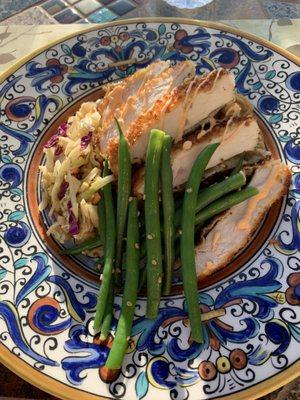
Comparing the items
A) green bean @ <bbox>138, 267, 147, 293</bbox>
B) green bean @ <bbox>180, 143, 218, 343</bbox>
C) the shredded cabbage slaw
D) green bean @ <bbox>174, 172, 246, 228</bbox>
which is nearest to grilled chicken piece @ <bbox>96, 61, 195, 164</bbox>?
the shredded cabbage slaw

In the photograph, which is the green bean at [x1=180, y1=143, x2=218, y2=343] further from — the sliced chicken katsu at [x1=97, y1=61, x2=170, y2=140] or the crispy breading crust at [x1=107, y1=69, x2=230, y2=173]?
the sliced chicken katsu at [x1=97, y1=61, x2=170, y2=140]

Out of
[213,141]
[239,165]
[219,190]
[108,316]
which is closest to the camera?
[108,316]

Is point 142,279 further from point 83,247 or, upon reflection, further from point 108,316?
point 83,247

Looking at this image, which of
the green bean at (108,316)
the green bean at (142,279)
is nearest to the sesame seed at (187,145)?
the green bean at (142,279)

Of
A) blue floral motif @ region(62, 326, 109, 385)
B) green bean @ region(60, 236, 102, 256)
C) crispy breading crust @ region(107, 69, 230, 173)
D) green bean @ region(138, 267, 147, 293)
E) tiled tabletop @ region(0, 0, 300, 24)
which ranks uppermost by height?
tiled tabletop @ region(0, 0, 300, 24)

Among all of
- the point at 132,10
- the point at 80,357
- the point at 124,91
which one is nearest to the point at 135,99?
the point at 124,91

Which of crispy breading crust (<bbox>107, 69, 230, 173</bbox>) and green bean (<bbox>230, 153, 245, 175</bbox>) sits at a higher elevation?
crispy breading crust (<bbox>107, 69, 230, 173</bbox>)
